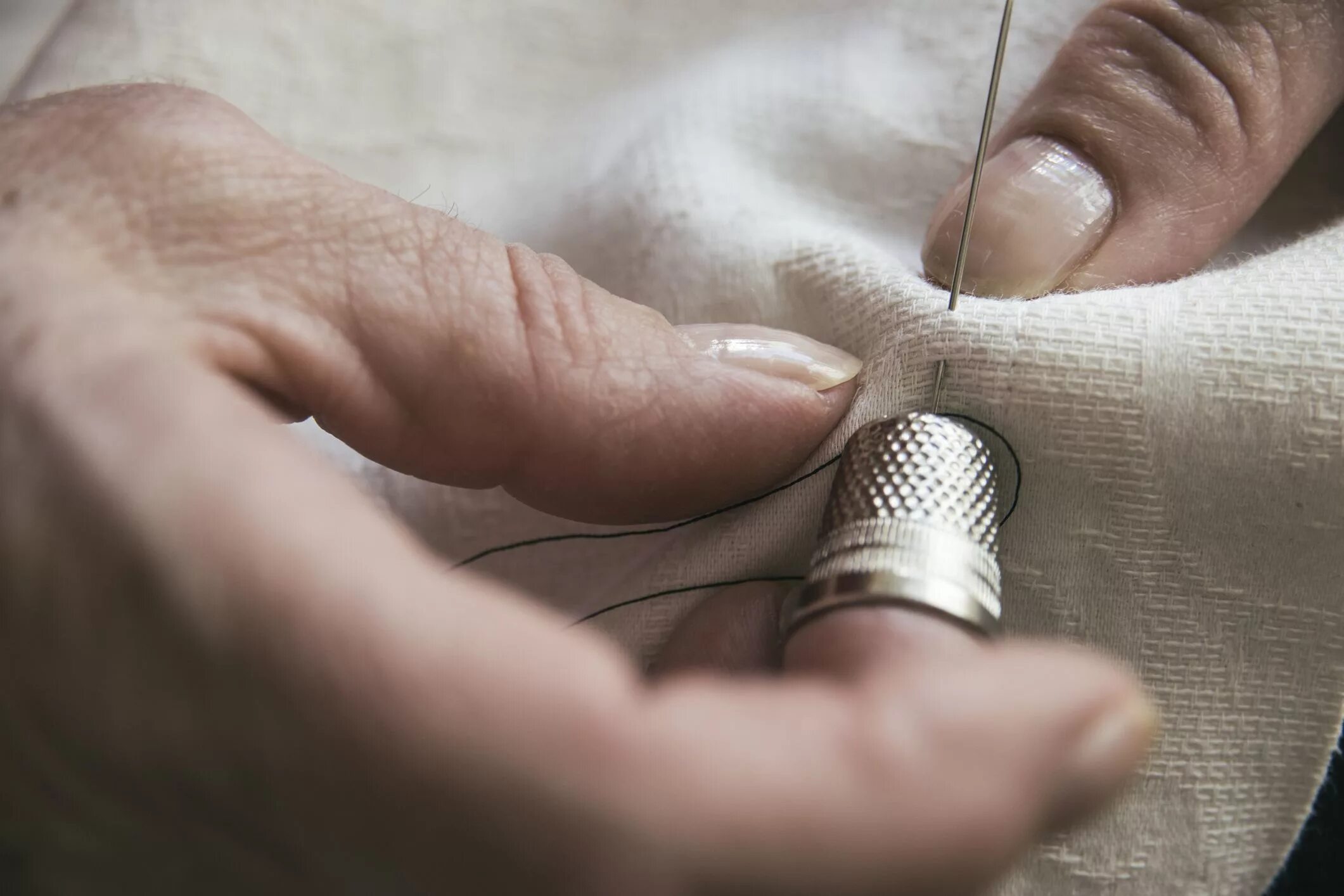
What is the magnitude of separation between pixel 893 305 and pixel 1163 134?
0.86ft

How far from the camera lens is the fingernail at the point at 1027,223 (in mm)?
643

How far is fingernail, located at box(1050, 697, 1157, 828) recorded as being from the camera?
1.19 feet

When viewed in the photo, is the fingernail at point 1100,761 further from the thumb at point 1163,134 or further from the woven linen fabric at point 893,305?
the thumb at point 1163,134

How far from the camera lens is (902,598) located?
449mm

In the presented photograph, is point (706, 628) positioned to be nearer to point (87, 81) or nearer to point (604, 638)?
point (604, 638)

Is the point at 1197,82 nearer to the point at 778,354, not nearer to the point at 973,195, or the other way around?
the point at 973,195

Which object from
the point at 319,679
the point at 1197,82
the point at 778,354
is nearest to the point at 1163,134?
the point at 1197,82

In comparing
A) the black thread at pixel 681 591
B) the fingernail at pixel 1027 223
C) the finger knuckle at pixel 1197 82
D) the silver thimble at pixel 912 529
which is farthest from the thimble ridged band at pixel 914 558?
the finger knuckle at pixel 1197 82

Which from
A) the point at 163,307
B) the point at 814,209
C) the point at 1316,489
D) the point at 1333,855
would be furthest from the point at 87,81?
the point at 1333,855

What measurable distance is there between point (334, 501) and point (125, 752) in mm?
134

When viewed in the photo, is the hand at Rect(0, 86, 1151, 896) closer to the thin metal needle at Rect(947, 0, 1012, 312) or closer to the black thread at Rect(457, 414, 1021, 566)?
the black thread at Rect(457, 414, 1021, 566)

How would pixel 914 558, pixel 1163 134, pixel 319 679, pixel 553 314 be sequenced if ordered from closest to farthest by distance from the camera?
pixel 319 679 < pixel 914 558 < pixel 553 314 < pixel 1163 134

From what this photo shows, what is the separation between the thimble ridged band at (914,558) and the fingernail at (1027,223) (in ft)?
0.75

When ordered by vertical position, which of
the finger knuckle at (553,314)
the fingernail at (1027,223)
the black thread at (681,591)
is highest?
the finger knuckle at (553,314)
